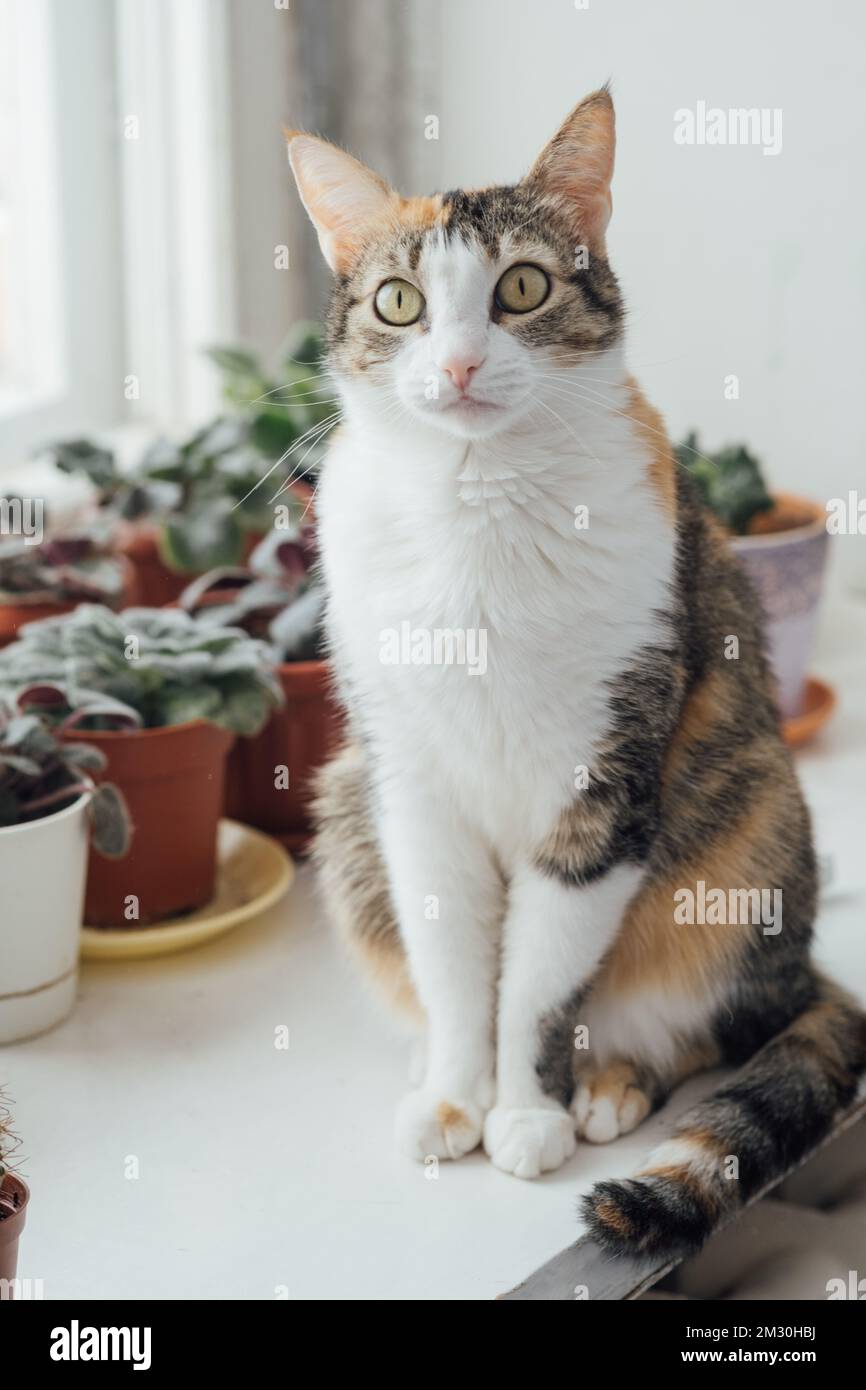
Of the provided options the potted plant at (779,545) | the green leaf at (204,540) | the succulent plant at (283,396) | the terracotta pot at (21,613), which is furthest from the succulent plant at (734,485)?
the terracotta pot at (21,613)

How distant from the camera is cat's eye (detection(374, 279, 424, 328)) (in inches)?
41.7

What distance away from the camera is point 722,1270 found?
4.09ft

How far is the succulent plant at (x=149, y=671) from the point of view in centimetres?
142

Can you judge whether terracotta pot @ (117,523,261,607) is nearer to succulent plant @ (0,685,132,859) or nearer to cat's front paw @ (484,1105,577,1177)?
succulent plant @ (0,685,132,859)

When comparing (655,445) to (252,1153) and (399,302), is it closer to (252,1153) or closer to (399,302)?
(399,302)

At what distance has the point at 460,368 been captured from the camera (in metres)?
1.00

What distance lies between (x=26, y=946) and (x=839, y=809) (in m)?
0.97

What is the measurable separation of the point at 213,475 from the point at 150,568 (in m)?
0.21

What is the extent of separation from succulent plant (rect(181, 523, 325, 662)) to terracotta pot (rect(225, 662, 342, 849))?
0.03 metres

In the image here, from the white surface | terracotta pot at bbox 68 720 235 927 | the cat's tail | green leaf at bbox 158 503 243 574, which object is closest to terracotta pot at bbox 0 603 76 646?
green leaf at bbox 158 503 243 574

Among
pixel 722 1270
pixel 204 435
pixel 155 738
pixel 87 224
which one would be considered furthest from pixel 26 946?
pixel 87 224

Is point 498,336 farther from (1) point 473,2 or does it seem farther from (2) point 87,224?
(2) point 87,224

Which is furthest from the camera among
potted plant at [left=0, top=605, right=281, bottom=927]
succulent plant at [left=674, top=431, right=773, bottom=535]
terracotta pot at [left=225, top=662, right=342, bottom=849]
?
succulent plant at [left=674, top=431, right=773, bottom=535]

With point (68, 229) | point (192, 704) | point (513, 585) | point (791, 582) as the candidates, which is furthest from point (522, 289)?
point (68, 229)
